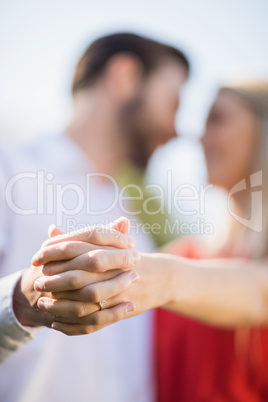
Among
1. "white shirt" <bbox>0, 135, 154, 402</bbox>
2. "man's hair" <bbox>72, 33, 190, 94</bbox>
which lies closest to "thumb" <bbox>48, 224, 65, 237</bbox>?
"white shirt" <bbox>0, 135, 154, 402</bbox>

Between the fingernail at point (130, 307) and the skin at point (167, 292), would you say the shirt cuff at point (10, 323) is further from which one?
the fingernail at point (130, 307)

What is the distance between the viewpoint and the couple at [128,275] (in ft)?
3.14

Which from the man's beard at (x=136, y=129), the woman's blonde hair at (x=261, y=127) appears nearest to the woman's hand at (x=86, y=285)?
the woman's blonde hair at (x=261, y=127)

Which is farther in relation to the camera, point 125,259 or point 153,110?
point 153,110

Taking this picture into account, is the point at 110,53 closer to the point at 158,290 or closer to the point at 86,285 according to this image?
the point at 158,290

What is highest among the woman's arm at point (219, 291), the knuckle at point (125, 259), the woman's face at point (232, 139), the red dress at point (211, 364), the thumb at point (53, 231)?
the woman's face at point (232, 139)

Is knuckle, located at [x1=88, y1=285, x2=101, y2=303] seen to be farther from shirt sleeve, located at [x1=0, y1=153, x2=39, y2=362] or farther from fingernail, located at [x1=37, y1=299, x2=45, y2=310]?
shirt sleeve, located at [x1=0, y1=153, x2=39, y2=362]

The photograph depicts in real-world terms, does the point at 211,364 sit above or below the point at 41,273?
below

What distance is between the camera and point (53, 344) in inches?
70.5

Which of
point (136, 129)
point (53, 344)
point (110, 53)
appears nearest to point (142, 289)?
point (53, 344)

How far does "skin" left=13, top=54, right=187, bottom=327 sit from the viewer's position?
267 cm

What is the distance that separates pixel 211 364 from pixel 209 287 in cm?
83

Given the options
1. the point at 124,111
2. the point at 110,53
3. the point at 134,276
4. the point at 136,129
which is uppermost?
the point at 110,53

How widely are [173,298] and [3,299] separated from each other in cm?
59
